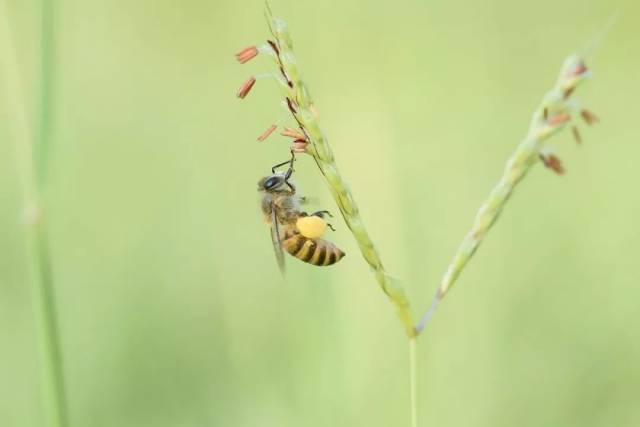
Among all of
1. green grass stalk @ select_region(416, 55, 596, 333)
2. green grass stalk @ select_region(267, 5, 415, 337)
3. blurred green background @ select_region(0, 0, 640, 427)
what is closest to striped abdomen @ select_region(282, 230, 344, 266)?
blurred green background @ select_region(0, 0, 640, 427)

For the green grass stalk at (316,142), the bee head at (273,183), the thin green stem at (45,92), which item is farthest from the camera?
the bee head at (273,183)

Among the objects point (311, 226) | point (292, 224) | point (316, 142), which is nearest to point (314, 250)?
point (311, 226)

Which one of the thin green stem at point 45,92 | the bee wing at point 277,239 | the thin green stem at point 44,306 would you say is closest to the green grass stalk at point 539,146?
the thin green stem at point 44,306

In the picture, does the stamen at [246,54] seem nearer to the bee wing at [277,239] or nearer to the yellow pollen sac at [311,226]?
the yellow pollen sac at [311,226]

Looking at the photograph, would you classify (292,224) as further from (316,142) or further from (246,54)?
(316,142)

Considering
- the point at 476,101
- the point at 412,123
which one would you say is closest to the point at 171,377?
the point at 412,123

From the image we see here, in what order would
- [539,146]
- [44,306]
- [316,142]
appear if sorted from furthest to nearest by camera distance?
1. [44,306]
2. [316,142]
3. [539,146]
